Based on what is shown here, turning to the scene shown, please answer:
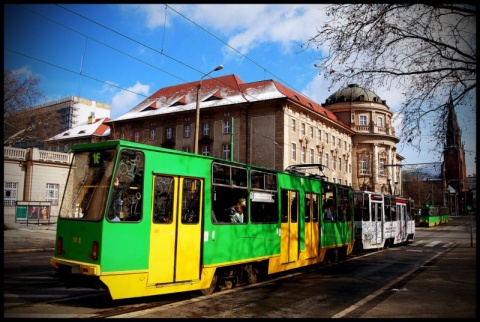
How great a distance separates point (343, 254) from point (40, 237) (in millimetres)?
17341

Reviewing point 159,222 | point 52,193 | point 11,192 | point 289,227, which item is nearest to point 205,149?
point 52,193

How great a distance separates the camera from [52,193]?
3725 cm

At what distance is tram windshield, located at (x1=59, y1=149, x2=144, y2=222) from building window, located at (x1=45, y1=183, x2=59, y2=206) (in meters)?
32.5

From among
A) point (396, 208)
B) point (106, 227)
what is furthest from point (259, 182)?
point (396, 208)

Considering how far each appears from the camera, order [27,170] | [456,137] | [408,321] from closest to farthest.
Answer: [408,321] < [456,137] < [27,170]

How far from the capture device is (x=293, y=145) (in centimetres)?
4744

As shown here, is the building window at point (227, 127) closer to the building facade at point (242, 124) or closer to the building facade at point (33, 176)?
the building facade at point (242, 124)

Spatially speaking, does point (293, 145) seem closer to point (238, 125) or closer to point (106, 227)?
point (238, 125)

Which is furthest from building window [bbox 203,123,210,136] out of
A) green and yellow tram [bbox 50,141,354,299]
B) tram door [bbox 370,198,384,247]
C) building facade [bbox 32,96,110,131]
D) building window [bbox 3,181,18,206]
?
building facade [bbox 32,96,110,131]

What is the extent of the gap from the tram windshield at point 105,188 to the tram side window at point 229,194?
2.08 meters

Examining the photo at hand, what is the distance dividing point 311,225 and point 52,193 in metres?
31.4

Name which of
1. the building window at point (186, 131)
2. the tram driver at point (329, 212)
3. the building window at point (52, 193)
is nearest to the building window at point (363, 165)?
the building window at point (186, 131)

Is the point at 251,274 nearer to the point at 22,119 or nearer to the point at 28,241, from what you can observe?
the point at 28,241

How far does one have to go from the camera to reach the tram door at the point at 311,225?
42.9 feet
